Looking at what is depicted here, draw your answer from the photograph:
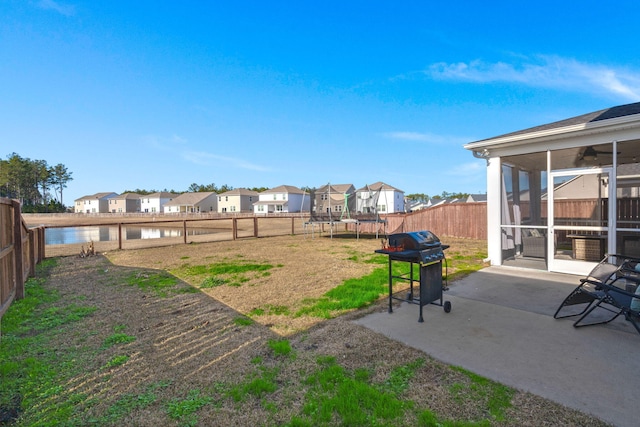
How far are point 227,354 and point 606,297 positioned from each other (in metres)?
3.94

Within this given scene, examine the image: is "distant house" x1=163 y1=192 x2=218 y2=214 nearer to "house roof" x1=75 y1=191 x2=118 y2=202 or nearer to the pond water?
"house roof" x1=75 y1=191 x2=118 y2=202

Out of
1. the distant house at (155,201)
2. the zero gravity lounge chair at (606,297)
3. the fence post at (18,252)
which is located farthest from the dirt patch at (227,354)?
the distant house at (155,201)

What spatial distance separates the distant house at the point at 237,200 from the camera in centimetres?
5531

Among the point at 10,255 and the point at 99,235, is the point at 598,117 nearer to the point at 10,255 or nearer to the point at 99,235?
the point at 10,255

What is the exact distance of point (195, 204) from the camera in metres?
56.5

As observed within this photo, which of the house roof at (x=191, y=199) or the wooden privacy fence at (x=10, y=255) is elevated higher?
the house roof at (x=191, y=199)

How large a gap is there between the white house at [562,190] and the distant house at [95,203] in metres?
83.4

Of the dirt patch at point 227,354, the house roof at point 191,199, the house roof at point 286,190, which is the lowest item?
the dirt patch at point 227,354

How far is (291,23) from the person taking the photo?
520 inches

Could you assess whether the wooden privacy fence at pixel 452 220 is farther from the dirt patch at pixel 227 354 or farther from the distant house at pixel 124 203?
the distant house at pixel 124 203

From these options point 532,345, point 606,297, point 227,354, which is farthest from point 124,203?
point 606,297

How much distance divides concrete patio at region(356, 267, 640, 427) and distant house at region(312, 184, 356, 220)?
33.8 ft

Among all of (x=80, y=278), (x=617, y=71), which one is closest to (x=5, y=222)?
(x=80, y=278)

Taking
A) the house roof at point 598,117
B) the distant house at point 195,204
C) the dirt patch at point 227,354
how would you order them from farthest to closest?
the distant house at point 195,204, the house roof at point 598,117, the dirt patch at point 227,354
